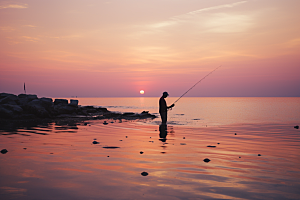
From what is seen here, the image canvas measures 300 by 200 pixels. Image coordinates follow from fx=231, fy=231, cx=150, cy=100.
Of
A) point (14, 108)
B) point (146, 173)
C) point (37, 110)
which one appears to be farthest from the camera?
point (37, 110)

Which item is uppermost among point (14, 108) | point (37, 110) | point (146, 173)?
point (14, 108)

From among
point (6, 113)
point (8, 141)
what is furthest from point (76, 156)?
point (6, 113)

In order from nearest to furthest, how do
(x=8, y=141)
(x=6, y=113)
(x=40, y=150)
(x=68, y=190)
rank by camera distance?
(x=68, y=190) < (x=40, y=150) < (x=8, y=141) < (x=6, y=113)

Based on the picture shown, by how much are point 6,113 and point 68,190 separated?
948 inches

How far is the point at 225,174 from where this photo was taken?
754 centimetres

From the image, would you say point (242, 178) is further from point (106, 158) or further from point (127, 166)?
point (106, 158)

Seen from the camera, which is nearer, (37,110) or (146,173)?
(146,173)

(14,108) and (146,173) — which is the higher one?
(14,108)

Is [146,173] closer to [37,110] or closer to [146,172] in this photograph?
[146,172]

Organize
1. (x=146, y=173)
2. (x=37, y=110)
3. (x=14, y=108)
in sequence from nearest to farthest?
(x=146, y=173) < (x=14, y=108) < (x=37, y=110)

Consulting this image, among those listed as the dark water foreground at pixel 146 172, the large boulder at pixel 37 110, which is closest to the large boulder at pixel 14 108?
the large boulder at pixel 37 110

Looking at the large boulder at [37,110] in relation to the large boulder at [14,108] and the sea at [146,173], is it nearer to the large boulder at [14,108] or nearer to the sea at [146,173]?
the large boulder at [14,108]

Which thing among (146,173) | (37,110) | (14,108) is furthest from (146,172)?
(37,110)

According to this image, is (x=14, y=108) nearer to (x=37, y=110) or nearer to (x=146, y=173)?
(x=37, y=110)
